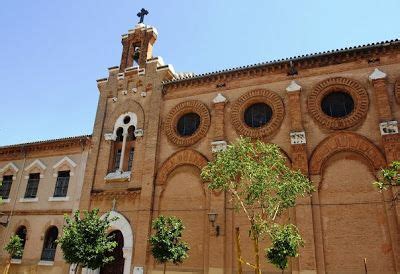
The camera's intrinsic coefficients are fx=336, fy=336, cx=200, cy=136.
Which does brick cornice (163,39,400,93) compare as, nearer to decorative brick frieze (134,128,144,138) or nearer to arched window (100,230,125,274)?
decorative brick frieze (134,128,144,138)

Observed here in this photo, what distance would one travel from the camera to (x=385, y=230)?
40.4 ft

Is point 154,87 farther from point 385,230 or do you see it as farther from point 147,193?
point 385,230

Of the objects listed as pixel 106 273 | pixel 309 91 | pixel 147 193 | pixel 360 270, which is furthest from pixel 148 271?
pixel 309 91

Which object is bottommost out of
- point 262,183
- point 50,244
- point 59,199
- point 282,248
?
point 282,248

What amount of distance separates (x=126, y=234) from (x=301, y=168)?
8750 millimetres

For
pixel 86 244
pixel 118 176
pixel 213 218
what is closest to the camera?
pixel 86 244

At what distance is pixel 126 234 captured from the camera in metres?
16.2

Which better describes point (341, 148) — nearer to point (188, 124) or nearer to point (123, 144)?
point (188, 124)

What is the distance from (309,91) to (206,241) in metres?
8.11

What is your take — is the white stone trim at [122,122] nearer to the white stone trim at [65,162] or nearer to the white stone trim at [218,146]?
A: the white stone trim at [65,162]

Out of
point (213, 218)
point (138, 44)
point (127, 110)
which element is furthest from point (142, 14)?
point (213, 218)

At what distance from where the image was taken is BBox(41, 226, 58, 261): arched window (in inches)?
710

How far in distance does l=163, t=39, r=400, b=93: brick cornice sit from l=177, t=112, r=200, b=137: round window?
5.54 ft

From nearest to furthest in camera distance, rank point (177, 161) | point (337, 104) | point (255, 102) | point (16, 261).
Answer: point (337, 104), point (255, 102), point (177, 161), point (16, 261)
